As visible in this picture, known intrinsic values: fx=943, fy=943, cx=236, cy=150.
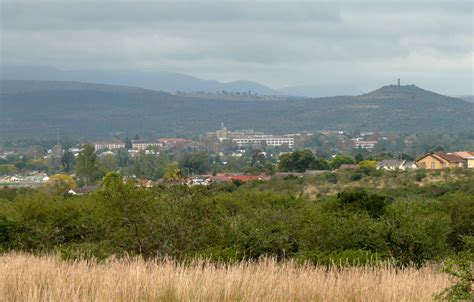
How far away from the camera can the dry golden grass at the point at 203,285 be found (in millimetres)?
11336

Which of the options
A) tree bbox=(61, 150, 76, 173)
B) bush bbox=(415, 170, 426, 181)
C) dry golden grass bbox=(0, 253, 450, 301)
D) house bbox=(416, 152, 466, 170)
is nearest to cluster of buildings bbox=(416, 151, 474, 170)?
house bbox=(416, 152, 466, 170)

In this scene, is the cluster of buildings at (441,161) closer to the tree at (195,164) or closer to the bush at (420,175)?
the bush at (420,175)

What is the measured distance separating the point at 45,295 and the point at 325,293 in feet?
11.4

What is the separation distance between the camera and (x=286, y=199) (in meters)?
41.2

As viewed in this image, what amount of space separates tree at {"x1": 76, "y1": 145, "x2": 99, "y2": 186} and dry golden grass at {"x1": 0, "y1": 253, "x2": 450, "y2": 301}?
304ft

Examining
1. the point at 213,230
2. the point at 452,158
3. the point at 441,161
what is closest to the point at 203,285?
the point at 213,230

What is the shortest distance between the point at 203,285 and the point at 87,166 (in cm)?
9568

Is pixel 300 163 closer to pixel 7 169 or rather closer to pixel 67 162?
pixel 7 169

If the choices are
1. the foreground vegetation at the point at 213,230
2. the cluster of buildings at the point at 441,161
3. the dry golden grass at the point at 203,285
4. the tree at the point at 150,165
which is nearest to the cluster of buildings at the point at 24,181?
the tree at the point at 150,165

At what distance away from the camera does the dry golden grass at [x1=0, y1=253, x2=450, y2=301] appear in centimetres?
1134

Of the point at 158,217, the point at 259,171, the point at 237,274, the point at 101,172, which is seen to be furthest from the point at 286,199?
the point at 101,172

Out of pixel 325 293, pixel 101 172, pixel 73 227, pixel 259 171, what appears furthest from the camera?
pixel 101 172

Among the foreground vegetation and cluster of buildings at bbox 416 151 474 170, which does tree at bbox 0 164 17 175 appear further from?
the foreground vegetation

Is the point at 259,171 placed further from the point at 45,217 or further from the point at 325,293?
the point at 325,293
